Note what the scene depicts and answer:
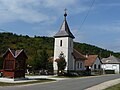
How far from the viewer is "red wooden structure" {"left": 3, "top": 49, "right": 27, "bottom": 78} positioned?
3965cm

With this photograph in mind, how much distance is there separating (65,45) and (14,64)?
2367cm

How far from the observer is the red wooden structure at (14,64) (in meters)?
39.7

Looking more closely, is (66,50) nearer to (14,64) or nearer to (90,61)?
(90,61)

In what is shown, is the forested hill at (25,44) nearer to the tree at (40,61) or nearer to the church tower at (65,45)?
the church tower at (65,45)

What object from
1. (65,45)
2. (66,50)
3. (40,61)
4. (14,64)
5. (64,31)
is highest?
(64,31)

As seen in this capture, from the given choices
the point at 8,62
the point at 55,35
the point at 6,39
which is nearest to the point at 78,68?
the point at 55,35

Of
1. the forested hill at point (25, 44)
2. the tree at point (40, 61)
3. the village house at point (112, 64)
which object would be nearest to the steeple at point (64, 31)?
the tree at point (40, 61)

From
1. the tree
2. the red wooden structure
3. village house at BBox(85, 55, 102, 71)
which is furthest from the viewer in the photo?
village house at BBox(85, 55, 102, 71)

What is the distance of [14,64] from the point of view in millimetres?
39656

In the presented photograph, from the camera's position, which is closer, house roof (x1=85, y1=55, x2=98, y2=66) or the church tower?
the church tower

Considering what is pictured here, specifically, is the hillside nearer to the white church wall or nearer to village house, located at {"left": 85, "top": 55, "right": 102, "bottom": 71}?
village house, located at {"left": 85, "top": 55, "right": 102, "bottom": 71}

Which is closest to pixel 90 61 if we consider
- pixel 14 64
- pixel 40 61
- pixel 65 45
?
pixel 65 45

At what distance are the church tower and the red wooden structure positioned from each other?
20.8m

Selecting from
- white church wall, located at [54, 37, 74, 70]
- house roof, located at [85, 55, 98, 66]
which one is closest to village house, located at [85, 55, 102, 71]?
house roof, located at [85, 55, 98, 66]
